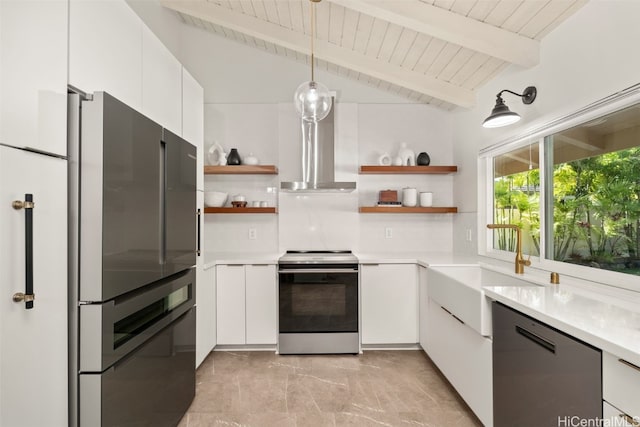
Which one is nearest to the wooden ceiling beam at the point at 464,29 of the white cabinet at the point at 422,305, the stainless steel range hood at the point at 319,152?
the stainless steel range hood at the point at 319,152

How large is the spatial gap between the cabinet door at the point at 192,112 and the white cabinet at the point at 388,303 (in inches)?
69.9

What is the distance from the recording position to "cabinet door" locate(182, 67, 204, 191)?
2.49 m

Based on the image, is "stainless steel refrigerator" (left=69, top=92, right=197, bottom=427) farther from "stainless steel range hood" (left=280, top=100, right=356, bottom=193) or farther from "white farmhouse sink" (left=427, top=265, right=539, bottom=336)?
"stainless steel range hood" (left=280, top=100, right=356, bottom=193)

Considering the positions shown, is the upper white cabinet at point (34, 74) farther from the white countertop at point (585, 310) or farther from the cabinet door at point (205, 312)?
the white countertop at point (585, 310)

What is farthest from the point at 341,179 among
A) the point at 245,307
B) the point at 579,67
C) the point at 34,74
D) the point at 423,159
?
the point at 34,74

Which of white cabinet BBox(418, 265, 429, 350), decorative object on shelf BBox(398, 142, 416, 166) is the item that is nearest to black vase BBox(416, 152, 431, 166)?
decorative object on shelf BBox(398, 142, 416, 166)

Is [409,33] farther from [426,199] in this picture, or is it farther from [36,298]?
[36,298]

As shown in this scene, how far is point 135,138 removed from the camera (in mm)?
1473

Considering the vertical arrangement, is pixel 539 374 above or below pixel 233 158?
below

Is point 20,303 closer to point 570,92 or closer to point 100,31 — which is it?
point 100,31

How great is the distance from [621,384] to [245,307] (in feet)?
Answer: 8.90

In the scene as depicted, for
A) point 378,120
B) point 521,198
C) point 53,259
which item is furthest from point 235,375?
point 378,120

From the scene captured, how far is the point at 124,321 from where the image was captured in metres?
1.41

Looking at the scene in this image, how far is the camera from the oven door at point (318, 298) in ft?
10.1
